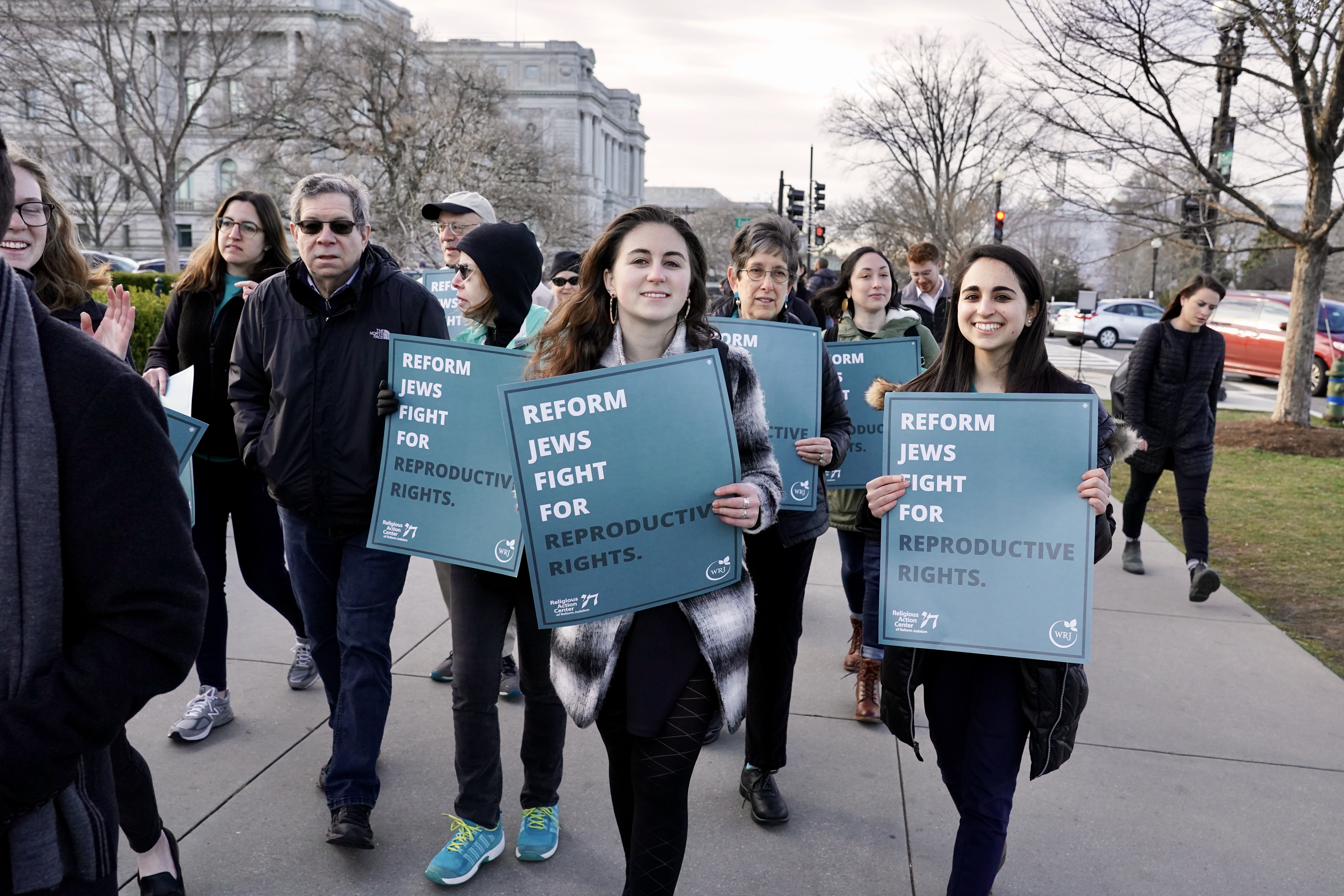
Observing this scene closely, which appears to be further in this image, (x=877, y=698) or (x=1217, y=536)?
(x=1217, y=536)

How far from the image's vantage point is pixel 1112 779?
398cm

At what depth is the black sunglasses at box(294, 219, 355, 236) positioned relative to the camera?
11.3 ft

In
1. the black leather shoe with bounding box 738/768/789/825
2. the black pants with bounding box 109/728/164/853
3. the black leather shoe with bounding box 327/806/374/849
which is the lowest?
the black leather shoe with bounding box 738/768/789/825

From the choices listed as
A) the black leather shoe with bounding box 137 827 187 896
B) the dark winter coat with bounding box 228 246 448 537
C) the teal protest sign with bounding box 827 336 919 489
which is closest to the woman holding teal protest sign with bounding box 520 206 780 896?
the dark winter coat with bounding box 228 246 448 537

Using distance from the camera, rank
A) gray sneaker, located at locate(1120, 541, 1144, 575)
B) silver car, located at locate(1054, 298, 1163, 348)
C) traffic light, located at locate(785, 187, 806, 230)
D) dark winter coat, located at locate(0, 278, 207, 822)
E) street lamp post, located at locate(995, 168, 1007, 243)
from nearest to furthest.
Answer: dark winter coat, located at locate(0, 278, 207, 822) < gray sneaker, located at locate(1120, 541, 1144, 575) < street lamp post, located at locate(995, 168, 1007, 243) < silver car, located at locate(1054, 298, 1163, 348) < traffic light, located at locate(785, 187, 806, 230)

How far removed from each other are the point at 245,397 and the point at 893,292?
10.6 feet

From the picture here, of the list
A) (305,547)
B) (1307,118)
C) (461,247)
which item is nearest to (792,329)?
(461,247)

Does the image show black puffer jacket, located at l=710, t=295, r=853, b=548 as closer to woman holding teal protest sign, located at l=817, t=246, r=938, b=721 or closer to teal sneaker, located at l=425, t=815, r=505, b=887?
woman holding teal protest sign, located at l=817, t=246, r=938, b=721

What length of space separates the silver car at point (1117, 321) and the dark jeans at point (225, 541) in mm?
33554

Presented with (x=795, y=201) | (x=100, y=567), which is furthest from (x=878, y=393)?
(x=795, y=201)

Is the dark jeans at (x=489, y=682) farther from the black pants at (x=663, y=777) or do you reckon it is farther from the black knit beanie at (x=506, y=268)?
the black knit beanie at (x=506, y=268)

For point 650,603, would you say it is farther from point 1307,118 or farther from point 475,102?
point 475,102

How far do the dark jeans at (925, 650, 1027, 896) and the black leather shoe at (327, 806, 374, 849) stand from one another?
1868mm

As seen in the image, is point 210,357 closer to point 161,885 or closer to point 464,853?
point 161,885
